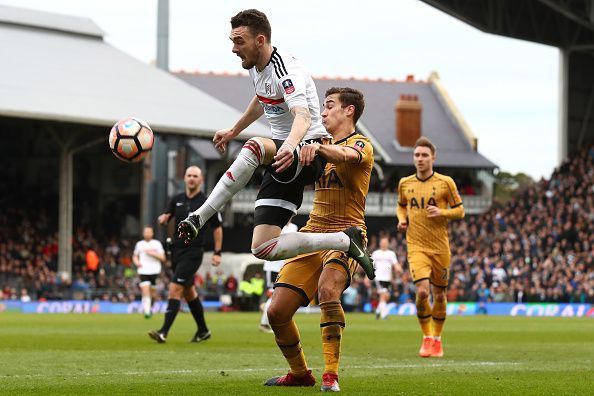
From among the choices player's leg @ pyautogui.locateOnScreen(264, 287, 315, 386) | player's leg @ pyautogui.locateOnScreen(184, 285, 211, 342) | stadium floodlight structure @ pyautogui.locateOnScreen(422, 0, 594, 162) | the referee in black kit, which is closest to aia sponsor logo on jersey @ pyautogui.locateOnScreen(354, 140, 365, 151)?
player's leg @ pyautogui.locateOnScreen(264, 287, 315, 386)

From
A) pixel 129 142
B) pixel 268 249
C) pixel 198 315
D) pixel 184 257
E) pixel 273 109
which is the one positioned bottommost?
pixel 198 315

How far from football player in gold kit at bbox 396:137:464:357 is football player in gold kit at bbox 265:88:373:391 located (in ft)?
15.2

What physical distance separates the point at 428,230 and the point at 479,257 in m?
31.4

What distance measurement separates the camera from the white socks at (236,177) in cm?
882

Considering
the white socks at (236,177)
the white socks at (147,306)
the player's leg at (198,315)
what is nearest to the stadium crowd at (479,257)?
the white socks at (147,306)

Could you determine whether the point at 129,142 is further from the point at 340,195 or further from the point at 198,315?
the point at 198,315

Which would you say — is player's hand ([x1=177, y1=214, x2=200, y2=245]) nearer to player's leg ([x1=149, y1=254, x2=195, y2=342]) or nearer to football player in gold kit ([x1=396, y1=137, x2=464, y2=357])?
football player in gold kit ([x1=396, y1=137, x2=464, y2=357])

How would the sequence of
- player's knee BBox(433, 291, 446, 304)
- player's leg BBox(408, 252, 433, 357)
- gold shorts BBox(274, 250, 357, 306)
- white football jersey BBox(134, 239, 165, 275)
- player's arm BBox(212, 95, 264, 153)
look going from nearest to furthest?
gold shorts BBox(274, 250, 357, 306), player's arm BBox(212, 95, 264, 153), player's leg BBox(408, 252, 433, 357), player's knee BBox(433, 291, 446, 304), white football jersey BBox(134, 239, 165, 275)

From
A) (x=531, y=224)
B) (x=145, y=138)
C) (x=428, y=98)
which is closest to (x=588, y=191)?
(x=531, y=224)

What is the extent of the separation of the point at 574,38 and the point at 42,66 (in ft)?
73.0

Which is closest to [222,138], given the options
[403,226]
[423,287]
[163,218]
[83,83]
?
[423,287]

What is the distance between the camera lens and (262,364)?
12383 mm

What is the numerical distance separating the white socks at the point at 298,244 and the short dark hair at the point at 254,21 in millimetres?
1517

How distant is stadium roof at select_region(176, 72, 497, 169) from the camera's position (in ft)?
212
